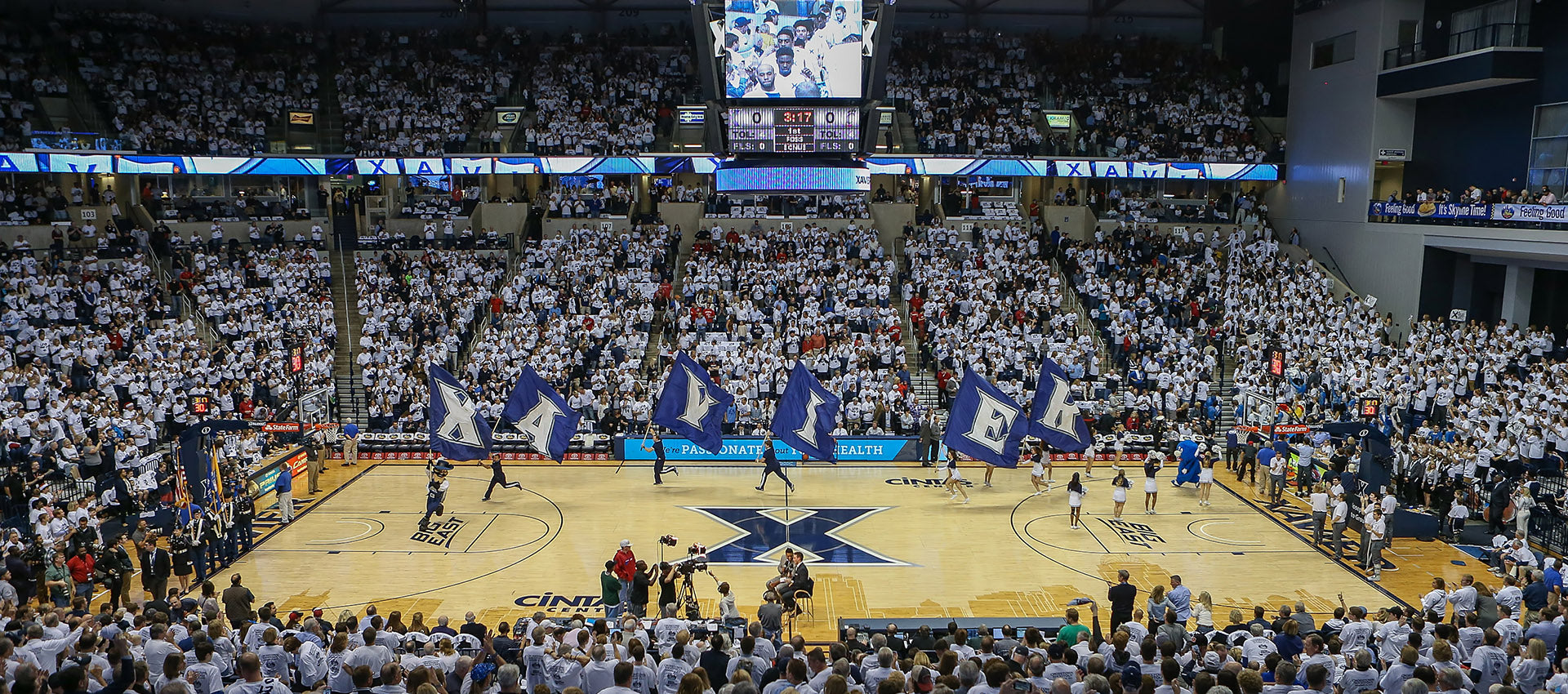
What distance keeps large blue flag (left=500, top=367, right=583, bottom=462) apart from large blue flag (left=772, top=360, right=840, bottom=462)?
440 centimetres

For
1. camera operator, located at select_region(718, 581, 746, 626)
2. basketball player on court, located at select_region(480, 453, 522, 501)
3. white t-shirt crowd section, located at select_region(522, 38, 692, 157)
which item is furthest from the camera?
white t-shirt crowd section, located at select_region(522, 38, 692, 157)

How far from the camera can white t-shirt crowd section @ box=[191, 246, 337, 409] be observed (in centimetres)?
3005

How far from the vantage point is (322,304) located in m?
33.9

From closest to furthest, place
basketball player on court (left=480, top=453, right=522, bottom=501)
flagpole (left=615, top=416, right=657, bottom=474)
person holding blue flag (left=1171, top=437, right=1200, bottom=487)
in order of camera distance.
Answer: basketball player on court (left=480, top=453, right=522, bottom=501) → person holding blue flag (left=1171, top=437, right=1200, bottom=487) → flagpole (left=615, top=416, right=657, bottom=474)

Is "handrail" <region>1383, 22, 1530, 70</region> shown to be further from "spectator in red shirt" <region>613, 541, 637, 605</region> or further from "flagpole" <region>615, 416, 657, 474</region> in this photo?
"spectator in red shirt" <region>613, 541, 637, 605</region>

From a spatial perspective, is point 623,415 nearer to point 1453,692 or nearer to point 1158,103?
point 1453,692

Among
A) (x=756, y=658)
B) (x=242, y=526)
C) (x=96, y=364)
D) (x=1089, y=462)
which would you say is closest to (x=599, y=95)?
(x=96, y=364)

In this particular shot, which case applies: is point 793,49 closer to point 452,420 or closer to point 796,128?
point 796,128

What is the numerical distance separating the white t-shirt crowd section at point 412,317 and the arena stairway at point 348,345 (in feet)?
1.81

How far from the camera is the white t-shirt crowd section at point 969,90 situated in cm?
4250

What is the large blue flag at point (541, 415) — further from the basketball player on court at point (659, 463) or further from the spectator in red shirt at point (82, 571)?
the spectator in red shirt at point (82, 571)

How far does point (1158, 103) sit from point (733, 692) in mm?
41999

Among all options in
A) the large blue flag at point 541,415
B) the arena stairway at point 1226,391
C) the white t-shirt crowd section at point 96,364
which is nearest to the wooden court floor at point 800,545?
the large blue flag at point 541,415

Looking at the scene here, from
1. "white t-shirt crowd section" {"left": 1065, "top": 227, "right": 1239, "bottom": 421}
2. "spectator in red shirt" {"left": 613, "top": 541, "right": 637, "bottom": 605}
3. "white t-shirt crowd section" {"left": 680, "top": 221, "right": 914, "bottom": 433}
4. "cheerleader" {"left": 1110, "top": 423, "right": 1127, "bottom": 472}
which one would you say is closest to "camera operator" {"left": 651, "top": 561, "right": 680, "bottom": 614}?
"spectator in red shirt" {"left": 613, "top": 541, "right": 637, "bottom": 605}
